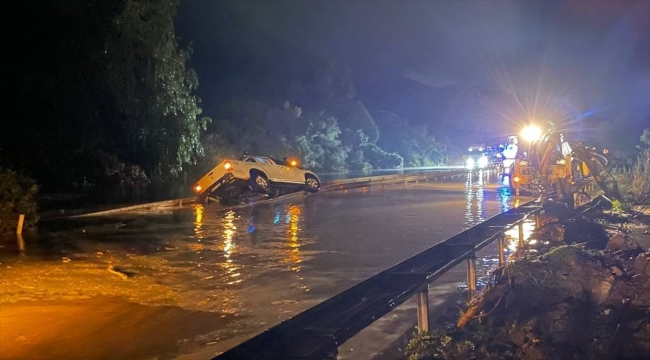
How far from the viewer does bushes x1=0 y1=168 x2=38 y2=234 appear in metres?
15.1

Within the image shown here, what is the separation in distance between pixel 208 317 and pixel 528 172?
16.6 m

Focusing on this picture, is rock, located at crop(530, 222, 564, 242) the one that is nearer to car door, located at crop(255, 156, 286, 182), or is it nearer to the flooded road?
the flooded road

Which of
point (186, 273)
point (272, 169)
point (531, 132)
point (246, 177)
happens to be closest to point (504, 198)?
point (531, 132)

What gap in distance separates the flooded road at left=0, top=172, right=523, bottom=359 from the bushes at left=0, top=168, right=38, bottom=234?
751mm

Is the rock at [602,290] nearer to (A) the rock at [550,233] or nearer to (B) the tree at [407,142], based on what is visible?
(A) the rock at [550,233]

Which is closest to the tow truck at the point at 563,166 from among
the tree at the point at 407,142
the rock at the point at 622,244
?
the rock at the point at 622,244

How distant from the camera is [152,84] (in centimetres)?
2620

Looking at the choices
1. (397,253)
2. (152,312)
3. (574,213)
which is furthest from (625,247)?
(152,312)

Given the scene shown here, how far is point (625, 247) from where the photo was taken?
8.47m

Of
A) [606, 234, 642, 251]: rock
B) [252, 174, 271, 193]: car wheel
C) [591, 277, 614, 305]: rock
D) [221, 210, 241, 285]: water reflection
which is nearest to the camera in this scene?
[591, 277, 614, 305]: rock

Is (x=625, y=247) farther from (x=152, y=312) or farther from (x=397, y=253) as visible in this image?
(x=152, y=312)

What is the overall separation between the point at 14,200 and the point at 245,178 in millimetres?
8725

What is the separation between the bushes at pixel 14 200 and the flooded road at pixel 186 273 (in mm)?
751

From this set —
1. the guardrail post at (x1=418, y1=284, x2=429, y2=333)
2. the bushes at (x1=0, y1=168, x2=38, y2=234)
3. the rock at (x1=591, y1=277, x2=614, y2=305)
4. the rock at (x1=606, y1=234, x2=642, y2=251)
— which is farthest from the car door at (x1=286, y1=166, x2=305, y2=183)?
the guardrail post at (x1=418, y1=284, x2=429, y2=333)
